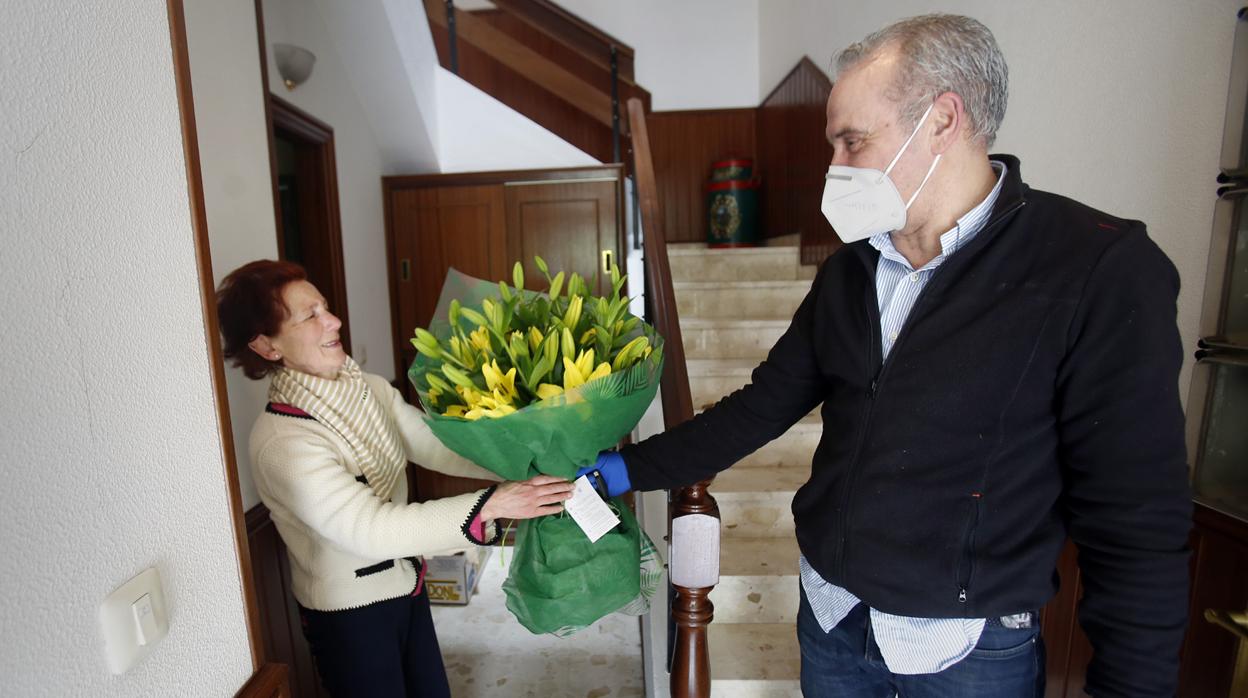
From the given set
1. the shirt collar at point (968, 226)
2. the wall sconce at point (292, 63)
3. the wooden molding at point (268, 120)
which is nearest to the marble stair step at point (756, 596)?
the shirt collar at point (968, 226)

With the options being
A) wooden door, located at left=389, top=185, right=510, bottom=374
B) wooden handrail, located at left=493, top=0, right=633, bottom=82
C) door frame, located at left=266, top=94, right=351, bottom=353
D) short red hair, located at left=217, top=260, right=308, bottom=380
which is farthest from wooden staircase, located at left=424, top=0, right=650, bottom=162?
short red hair, located at left=217, top=260, right=308, bottom=380

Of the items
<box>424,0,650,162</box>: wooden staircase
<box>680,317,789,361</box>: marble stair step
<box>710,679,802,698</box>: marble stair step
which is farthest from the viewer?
<box>424,0,650,162</box>: wooden staircase

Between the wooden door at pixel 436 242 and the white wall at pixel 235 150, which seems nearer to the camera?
the white wall at pixel 235 150

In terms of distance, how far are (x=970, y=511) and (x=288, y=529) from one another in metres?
1.24

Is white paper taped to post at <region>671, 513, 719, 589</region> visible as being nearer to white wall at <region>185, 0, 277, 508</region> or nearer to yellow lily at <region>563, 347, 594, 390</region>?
yellow lily at <region>563, 347, 594, 390</region>

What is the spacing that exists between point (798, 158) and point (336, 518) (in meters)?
3.22

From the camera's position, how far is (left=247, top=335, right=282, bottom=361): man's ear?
122 cm

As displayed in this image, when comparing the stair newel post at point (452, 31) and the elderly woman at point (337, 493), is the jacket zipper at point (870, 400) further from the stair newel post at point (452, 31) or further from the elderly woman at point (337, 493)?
the stair newel post at point (452, 31)

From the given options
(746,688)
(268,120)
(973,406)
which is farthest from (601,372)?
(268,120)

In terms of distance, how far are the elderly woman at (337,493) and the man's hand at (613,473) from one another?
0.64 feet

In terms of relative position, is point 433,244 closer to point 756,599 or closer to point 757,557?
point 757,557

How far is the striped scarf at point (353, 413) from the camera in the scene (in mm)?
1175

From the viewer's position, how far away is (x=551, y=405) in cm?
82

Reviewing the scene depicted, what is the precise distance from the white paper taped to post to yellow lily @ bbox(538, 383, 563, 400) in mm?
384
